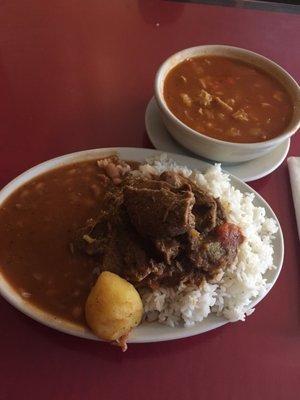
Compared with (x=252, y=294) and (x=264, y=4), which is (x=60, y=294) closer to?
(x=252, y=294)

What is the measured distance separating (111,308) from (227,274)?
0.46m

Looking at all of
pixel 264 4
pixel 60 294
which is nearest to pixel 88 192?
pixel 60 294

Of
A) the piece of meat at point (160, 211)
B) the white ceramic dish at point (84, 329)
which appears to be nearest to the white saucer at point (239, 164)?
the white ceramic dish at point (84, 329)

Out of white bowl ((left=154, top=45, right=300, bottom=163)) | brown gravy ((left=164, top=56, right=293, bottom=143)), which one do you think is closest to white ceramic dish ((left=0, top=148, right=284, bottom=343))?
white bowl ((left=154, top=45, right=300, bottom=163))

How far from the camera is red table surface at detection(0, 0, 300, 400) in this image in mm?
1468

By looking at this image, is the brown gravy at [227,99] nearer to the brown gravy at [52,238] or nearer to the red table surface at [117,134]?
the red table surface at [117,134]

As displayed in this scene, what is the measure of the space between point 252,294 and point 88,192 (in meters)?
0.72

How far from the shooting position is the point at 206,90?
2.10 meters

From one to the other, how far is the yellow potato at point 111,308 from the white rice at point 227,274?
0.35 ft

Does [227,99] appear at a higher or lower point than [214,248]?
higher

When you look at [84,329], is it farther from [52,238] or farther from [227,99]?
[227,99]

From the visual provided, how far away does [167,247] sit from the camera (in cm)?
148

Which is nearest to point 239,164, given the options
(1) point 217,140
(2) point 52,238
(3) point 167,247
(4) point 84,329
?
(1) point 217,140

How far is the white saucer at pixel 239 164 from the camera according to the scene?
2.01m
